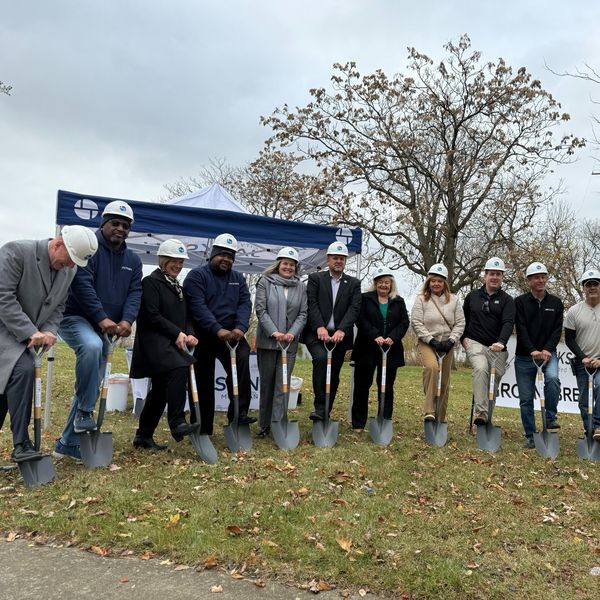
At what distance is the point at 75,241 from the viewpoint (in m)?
4.54

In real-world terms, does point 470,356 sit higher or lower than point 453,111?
lower

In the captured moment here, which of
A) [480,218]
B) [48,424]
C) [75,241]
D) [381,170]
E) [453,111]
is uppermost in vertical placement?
[453,111]

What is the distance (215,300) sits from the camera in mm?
6191

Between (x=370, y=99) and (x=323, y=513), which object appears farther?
(x=370, y=99)

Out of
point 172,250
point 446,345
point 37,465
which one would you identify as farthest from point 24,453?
point 446,345

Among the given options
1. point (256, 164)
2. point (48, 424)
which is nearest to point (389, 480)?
point (48, 424)

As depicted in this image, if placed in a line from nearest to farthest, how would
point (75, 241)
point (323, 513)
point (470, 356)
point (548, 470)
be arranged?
point (323, 513)
point (75, 241)
point (548, 470)
point (470, 356)

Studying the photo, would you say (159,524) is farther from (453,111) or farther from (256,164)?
(256,164)

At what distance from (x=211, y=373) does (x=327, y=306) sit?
1657mm

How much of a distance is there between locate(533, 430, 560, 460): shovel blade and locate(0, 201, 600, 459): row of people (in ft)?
1.26

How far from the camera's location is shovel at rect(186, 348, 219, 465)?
5332mm

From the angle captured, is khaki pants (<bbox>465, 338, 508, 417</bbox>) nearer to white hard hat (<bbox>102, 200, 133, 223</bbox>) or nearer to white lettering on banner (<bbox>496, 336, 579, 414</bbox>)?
white lettering on banner (<bbox>496, 336, 579, 414</bbox>)

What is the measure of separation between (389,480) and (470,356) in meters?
2.63

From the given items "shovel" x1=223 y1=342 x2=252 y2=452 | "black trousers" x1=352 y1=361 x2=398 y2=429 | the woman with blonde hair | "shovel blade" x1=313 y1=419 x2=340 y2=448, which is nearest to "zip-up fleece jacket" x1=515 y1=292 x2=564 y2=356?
the woman with blonde hair
